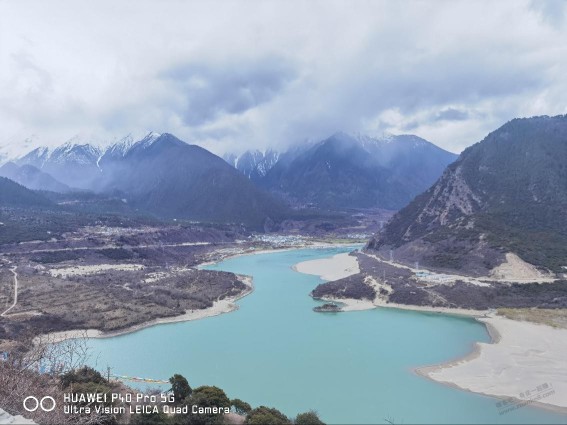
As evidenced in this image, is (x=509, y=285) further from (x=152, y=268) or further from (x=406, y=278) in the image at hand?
(x=152, y=268)

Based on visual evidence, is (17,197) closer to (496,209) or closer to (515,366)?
(496,209)

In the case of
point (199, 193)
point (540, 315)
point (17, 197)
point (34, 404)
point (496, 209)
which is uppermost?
point (199, 193)

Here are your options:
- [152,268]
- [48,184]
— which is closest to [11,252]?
[152,268]

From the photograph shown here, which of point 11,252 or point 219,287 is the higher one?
point 11,252

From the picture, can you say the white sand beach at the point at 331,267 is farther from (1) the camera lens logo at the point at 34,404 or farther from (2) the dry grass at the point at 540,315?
(1) the camera lens logo at the point at 34,404

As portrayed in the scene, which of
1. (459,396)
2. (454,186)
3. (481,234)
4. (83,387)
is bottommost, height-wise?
(459,396)

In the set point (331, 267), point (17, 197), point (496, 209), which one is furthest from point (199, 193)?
point (496, 209)
